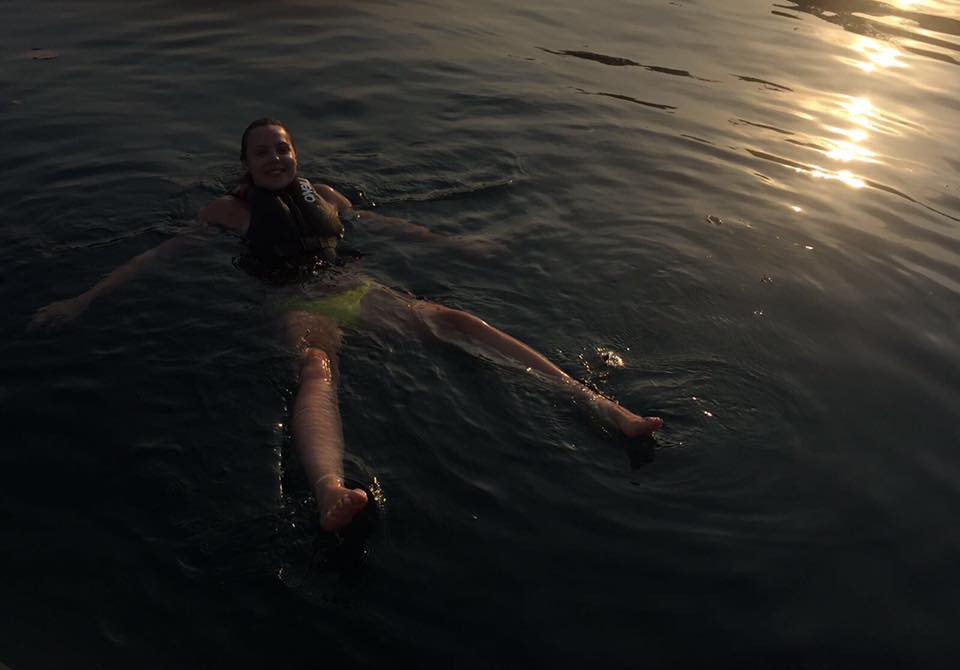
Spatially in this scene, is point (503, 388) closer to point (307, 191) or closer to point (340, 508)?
point (340, 508)

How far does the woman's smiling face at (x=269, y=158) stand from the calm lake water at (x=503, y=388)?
2.23 ft

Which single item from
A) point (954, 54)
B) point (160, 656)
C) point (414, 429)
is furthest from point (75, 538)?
point (954, 54)

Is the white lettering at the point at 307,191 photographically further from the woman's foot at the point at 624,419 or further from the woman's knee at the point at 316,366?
the woman's foot at the point at 624,419

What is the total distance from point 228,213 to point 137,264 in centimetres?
90

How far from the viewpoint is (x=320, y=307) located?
248 inches

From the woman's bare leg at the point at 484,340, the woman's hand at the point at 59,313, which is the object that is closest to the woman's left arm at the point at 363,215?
the woman's bare leg at the point at 484,340

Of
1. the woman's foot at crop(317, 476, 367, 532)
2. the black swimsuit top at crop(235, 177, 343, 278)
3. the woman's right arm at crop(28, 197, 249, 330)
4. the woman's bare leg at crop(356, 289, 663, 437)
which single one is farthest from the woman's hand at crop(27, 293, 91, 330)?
the woman's foot at crop(317, 476, 367, 532)

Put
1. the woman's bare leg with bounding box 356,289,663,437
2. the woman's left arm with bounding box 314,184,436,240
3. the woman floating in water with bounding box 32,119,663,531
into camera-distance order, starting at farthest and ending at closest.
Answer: the woman's left arm with bounding box 314,184,436,240, the woman's bare leg with bounding box 356,289,663,437, the woman floating in water with bounding box 32,119,663,531

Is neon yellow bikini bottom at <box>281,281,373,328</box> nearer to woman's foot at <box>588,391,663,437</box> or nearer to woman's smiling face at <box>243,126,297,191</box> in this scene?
woman's smiling face at <box>243,126,297,191</box>

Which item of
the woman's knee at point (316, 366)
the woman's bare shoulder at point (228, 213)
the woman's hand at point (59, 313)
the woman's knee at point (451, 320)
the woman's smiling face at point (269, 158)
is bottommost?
the woman's hand at point (59, 313)

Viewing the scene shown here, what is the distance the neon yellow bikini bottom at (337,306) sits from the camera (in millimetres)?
6250

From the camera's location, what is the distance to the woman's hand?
600 cm

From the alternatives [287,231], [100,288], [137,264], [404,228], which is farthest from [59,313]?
[404,228]

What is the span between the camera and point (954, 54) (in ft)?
47.2
